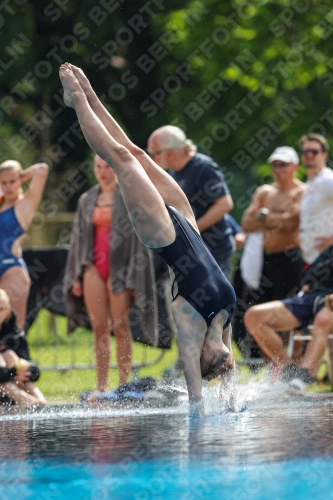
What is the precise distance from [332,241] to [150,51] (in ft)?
39.6

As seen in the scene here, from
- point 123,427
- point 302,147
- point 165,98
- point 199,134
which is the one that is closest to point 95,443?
point 123,427

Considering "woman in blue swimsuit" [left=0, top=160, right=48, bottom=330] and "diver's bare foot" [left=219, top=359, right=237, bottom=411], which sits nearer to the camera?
"diver's bare foot" [left=219, top=359, right=237, bottom=411]

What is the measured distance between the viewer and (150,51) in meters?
19.9

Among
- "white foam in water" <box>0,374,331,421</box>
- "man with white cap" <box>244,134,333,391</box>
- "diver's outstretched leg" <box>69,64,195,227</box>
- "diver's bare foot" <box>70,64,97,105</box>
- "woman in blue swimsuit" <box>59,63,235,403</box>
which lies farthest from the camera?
"man with white cap" <box>244,134,333,391</box>

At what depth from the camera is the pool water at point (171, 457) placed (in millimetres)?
3576

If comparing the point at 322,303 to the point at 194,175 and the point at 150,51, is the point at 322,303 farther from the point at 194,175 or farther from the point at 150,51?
the point at 150,51

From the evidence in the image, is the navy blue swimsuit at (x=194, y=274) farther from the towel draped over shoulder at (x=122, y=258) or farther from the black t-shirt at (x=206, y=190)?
the black t-shirt at (x=206, y=190)

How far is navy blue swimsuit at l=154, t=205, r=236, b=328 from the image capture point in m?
5.79

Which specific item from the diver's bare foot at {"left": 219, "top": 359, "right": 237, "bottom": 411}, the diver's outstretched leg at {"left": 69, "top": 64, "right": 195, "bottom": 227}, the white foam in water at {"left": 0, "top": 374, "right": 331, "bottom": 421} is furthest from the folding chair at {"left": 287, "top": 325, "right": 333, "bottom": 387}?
the diver's outstretched leg at {"left": 69, "top": 64, "right": 195, "bottom": 227}

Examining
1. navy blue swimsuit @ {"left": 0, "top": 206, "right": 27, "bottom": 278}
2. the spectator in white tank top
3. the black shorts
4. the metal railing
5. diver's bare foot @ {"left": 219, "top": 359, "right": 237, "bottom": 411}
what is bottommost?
the metal railing

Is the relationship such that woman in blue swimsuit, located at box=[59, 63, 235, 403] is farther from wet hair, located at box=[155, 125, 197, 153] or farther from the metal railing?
the metal railing

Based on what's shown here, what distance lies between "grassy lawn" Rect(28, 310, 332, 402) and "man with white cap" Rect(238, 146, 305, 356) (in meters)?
0.83

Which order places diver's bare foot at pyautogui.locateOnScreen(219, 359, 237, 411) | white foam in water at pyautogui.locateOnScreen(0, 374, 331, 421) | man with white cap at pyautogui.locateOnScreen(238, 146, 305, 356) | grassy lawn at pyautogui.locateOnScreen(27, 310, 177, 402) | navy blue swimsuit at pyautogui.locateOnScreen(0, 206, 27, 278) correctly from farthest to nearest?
grassy lawn at pyautogui.locateOnScreen(27, 310, 177, 402) < man with white cap at pyautogui.locateOnScreen(238, 146, 305, 356) < navy blue swimsuit at pyautogui.locateOnScreen(0, 206, 27, 278) < white foam in water at pyautogui.locateOnScreen(0, 374, 331, 421) < diver's bare foot at pyautogui.locateOnScreen(219, 359, 237, 411)

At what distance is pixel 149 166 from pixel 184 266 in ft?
2.89
